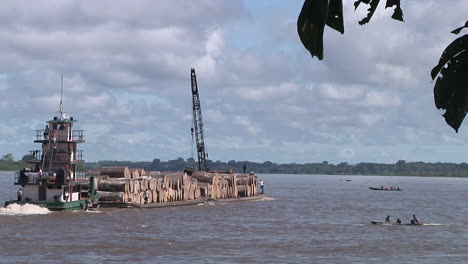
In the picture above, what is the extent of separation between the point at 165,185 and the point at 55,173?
63.6ft

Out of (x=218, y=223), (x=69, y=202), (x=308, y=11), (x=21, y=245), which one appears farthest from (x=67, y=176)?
(x=308, y=11)

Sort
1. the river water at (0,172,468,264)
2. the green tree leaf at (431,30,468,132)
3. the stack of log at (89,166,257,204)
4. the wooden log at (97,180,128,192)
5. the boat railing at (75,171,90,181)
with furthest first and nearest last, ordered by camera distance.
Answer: the stack of log at (89,166,257,204), the wooden log at (97,180,128,192), the boat railing at (75,171,90,181), the river water at (0,172,468,264), the green tree leaf at (431,30,468,132)

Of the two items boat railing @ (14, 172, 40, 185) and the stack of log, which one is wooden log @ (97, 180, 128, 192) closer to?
the stack of log

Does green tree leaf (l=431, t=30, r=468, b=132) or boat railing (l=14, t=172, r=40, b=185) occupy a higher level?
boat railing (l=14, t=172, r=40, b=185)

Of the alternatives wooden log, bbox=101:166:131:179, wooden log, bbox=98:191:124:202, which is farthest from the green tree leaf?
wooden log, bbox=101:166:131:179

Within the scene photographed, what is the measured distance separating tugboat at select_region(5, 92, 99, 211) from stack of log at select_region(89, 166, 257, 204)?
7620 mm

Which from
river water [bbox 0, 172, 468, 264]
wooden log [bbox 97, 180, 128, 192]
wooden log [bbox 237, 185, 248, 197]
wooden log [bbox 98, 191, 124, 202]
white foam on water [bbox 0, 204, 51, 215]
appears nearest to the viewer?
river water [bbox 0, 172, 468, 264]

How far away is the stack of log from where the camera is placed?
212 feet

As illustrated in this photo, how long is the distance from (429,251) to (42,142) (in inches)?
1229

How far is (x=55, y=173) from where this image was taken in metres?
54.4

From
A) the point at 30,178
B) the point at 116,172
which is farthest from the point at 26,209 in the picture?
the point at 116,172

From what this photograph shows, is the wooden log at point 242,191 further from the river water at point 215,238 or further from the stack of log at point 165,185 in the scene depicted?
the river water at point 215,238

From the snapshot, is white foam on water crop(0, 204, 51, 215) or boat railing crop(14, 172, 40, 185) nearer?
white foam on water crop(0, 204, 51, 215)

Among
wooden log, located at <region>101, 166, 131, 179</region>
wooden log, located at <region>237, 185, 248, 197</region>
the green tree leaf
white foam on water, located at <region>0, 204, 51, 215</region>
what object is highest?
wooden log, located at <region>101, 166, 131, 179</region>
